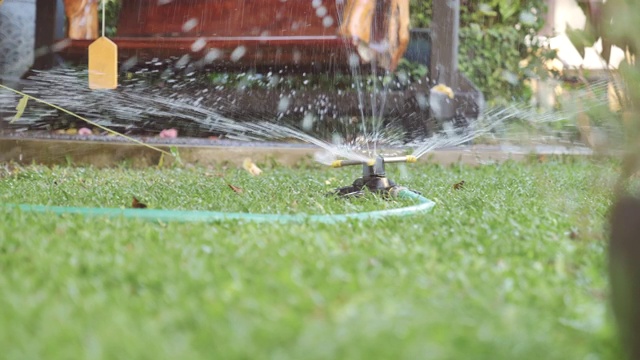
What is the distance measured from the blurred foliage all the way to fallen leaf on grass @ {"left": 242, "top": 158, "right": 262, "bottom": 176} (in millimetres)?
2723

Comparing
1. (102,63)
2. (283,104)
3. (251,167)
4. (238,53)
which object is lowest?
(251,167)

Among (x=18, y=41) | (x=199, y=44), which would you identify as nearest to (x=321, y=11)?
(x=199, y=44)

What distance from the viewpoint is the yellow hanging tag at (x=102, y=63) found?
3803 mm

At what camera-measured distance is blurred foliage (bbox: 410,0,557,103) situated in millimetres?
6766

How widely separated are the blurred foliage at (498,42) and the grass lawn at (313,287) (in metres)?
4.46

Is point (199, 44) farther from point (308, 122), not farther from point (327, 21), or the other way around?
point (308, 122)

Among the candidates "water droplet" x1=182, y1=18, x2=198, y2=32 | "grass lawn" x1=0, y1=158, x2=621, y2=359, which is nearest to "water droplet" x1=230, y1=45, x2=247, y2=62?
"water droplet" x1=182, y1=18, x2=198, y2=32

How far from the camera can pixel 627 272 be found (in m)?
1.05

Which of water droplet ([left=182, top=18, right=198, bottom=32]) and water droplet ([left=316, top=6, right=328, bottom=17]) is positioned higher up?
water droplet ([left=316, top=6, right=328, bottom=17])

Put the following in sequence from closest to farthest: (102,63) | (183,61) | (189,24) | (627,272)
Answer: (627,272), (102,63), (183,61), (189,24)

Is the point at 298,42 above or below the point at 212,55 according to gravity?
above

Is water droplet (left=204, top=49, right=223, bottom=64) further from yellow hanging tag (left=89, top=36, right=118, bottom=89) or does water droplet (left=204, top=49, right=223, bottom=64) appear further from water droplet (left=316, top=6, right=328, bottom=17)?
yellow hanging tag (left=89, top=36, right=118, bottom=89)

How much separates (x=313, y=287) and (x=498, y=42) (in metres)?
5.94

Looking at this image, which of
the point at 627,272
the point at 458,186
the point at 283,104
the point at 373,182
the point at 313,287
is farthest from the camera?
the point at 283,104
